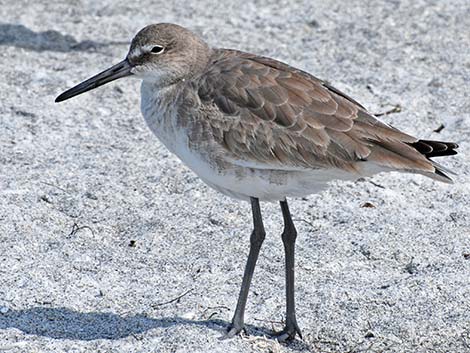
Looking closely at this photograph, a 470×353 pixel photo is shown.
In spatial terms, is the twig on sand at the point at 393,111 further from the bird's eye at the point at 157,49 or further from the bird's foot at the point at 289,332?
the bird's foot at the point at 289,332

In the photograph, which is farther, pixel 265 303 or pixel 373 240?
pixel 373 240

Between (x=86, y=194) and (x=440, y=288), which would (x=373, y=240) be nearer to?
(x=440, y=288)

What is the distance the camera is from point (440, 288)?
5.80 metres

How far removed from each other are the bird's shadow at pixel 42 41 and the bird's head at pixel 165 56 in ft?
9.97

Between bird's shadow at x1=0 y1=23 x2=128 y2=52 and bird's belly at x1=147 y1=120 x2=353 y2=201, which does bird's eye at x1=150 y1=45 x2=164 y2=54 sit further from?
bird's shadow at x1=0 y1=23 x2=128 y2=52

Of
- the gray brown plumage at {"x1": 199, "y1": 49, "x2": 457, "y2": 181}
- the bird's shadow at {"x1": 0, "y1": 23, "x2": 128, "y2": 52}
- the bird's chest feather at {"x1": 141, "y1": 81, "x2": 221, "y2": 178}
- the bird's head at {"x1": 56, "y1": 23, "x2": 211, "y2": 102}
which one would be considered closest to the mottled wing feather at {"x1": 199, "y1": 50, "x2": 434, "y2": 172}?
the gray brown plumage at {"x1": 199, "y1": 49, "x2": 457, "y2": 181}

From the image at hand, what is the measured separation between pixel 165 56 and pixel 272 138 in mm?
837

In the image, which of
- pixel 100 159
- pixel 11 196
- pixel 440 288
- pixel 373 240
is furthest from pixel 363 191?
pixel 11 196

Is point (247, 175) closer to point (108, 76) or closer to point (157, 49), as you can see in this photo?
point (157, 49)

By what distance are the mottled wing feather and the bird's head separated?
8.6 inches

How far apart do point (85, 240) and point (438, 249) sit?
2045 millimetres

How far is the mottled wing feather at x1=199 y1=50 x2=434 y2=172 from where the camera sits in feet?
16.8

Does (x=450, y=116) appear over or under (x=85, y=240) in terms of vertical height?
over

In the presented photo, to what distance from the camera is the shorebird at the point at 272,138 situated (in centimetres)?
513
